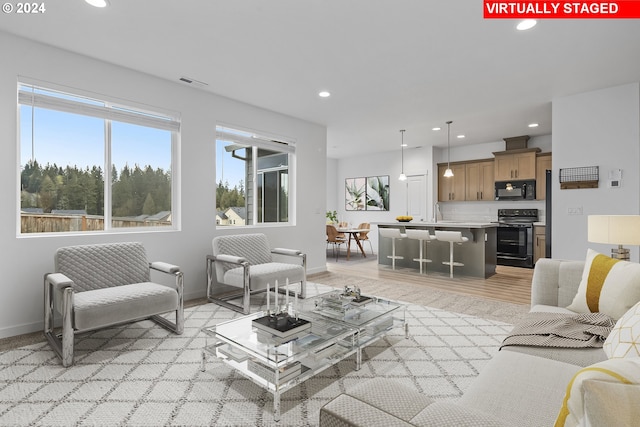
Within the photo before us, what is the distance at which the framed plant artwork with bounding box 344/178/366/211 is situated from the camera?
9.58 meters

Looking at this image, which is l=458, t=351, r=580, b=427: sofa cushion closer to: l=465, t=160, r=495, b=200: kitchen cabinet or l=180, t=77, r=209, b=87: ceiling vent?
l=180, t=77, r=209, b=87: ceiling vent

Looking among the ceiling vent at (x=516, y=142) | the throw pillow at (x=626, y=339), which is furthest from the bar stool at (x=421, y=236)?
the throw pillow at (x=626, y=339)

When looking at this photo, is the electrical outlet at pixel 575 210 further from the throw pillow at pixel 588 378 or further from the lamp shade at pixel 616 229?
the throw pillow at pixel 588 378

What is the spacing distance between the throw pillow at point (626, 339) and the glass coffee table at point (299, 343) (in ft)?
4.44

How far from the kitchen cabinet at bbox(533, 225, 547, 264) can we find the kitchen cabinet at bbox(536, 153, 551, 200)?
640 mm

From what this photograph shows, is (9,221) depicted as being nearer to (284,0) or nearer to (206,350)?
(206,350)

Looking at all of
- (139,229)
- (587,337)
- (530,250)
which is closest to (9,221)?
(139,229)

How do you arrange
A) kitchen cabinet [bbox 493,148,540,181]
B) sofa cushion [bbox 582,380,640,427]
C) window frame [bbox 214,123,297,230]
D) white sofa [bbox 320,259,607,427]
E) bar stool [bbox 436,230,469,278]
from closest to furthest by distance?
sofa cushion [bbox 582,380,640,427], white sofa [bbox 320,259,607,427], window frame [bbox 214,123,297,230], bar stool [bbox 436,230,469,278], kitchen cabinet [bbox 493,148,540,181]

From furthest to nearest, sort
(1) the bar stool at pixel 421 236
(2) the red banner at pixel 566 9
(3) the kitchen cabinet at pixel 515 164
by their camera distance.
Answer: (3) the kitchen cabinet at pixel 515 164 < (1) the bar stool at pixel 421 236 < (2) the red banner at pixel 566 9

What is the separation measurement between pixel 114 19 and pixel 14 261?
88.5 inches

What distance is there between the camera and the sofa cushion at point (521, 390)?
3.77 feet

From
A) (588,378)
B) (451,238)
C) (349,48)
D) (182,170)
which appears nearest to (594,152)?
(451,238)

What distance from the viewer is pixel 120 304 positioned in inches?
101

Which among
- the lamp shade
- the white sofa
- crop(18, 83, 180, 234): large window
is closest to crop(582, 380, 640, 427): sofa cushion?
the white sofa
